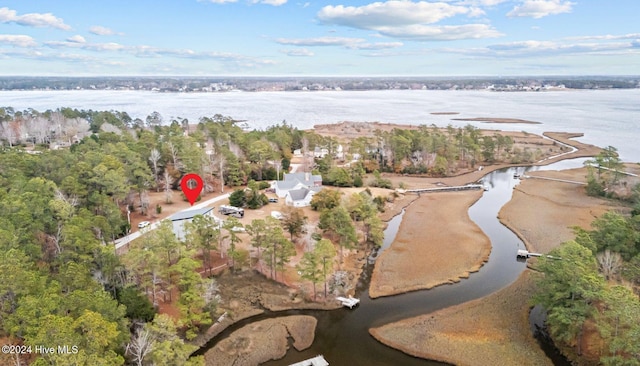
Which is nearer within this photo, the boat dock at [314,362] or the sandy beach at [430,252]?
the boat dock at [314,362]

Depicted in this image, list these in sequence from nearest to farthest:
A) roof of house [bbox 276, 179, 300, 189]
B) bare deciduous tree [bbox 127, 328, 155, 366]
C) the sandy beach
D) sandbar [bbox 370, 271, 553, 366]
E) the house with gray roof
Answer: bare deciduous tree [bbox 127, 328, 155, 366], sandbar [bbox 370, 271, 553, 366], the sandy beach, the house with gray roof, roof of house [bbox 276, 179, 300, 189]

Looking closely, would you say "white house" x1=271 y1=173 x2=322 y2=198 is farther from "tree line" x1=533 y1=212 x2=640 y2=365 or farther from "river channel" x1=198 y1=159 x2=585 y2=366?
"tree line" x1=533 y1=212 x2=640 y2=365

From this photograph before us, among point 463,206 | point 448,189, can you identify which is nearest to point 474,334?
point 463,206

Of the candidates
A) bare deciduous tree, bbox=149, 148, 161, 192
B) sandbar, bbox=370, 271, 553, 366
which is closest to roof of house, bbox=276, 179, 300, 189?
bare deciduous tree, bbox=149, 148, 161, 192

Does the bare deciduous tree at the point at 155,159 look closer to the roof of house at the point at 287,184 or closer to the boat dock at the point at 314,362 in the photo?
the roof of house at the point at 287,184

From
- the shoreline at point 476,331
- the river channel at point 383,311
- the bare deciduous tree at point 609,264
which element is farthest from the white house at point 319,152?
the bare deciduous tree at point 609,264

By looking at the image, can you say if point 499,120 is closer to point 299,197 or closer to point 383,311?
point 299,197

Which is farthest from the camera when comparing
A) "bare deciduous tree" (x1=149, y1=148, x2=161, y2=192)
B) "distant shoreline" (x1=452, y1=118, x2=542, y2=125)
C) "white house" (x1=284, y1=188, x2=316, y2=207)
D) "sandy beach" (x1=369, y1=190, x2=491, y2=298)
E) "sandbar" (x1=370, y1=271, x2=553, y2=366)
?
"distant shoreline" (x1=452, y1=118, x2=542, y2=125)
